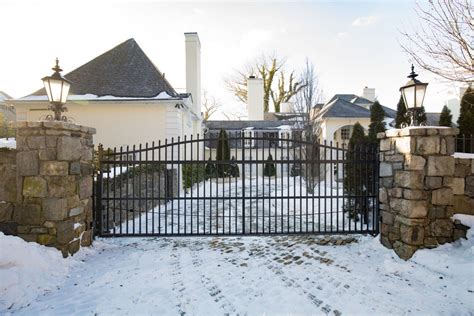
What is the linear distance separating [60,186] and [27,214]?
21.4 inches

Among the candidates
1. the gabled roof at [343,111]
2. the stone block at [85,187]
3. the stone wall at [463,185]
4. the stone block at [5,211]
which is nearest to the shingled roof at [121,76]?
the stone block at [85,187]

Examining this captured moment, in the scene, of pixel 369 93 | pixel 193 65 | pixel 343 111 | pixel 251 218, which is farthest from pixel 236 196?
pixel 369 93

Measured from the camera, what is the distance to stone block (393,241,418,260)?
3777 mm

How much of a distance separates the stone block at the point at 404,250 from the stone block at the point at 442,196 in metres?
0.71

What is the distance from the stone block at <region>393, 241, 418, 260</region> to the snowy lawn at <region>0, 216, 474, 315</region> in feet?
0.26

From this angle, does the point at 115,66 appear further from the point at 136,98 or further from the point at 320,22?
the point at 320,22

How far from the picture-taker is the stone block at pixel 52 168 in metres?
3.66

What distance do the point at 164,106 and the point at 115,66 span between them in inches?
139

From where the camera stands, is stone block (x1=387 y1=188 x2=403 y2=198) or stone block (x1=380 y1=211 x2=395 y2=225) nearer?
stone block (x1=387 y1=188 x2=403 y2=198)

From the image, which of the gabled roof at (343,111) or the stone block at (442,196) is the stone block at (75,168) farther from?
the gabled roof at (343,111)

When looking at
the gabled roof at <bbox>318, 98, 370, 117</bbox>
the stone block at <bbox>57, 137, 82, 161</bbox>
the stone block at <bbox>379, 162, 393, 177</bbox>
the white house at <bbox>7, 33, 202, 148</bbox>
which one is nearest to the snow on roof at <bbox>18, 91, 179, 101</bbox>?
the white house at <bbox>7, 33, 202, 148</bbox>

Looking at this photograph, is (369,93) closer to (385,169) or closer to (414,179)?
(385,169)

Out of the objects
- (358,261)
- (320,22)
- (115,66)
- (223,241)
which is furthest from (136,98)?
(358,261)

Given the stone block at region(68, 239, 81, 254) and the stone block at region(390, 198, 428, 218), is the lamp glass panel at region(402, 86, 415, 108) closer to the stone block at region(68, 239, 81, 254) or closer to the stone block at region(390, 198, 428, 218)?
the stone block at region(390, 198, 428, 218)
